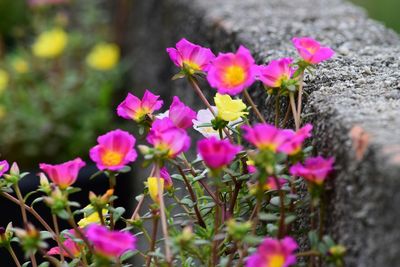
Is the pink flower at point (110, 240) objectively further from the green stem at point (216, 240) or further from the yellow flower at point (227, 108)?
the yellow flower at point (227, 108)

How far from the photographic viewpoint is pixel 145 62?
3375mm

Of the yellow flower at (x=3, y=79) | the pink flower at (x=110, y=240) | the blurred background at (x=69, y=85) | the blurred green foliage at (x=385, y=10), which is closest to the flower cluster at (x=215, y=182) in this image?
the pink flower at (x=110, y=240)

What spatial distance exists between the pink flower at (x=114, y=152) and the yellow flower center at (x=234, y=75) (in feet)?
0.53

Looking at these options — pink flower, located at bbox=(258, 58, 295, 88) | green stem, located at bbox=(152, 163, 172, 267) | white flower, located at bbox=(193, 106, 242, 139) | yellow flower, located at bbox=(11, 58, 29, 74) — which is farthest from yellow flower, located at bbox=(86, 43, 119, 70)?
green stem, located at bbox=(152, 163, 172, 267)

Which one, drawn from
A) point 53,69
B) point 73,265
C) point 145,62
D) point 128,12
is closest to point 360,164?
point 73,265

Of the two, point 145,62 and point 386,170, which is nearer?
point 386,170

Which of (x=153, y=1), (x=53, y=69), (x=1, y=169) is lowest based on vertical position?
(x=53, y=69)

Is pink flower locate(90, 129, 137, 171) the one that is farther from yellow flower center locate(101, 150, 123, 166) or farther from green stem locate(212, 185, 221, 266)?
green stem locate(212, 185, 221, 266)

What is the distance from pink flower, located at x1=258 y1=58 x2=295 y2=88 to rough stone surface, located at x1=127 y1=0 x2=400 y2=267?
0.07 metres

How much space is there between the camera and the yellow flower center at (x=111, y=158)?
110 centimetres

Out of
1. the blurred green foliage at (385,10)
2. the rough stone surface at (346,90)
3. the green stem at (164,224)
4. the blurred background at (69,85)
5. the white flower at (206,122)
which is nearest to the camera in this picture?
the rough stone surface at (346,90)

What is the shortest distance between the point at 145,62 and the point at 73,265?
225 centimetres

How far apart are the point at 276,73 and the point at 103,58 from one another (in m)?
2.54

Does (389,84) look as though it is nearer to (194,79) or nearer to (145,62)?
(194,79)
